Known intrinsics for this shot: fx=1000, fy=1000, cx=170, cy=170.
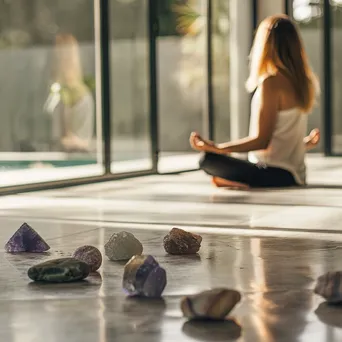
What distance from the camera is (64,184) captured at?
18.4 feet

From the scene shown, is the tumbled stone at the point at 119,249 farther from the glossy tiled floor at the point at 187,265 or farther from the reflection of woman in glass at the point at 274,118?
the reflection of woman in glass at the point at 274,118

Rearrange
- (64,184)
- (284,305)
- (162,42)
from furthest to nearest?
(162,42) < (64,184) < (284,305)

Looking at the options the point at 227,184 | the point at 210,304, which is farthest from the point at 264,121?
the point at 210,304

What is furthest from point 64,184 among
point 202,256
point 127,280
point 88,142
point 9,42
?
point 127,280

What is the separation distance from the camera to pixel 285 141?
518 centimetres

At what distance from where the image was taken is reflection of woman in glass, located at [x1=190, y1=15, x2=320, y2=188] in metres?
5.07

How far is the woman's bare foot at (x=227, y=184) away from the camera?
206 inches

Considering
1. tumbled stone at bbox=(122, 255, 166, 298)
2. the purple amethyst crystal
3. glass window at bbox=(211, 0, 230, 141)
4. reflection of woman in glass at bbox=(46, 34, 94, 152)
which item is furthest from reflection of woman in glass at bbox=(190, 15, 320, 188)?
tumbled stone at bbox=(122, 255, 166, 298)

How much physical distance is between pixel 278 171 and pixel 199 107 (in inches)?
92.0

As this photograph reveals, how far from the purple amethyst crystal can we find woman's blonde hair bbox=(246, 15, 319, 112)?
2.44 m

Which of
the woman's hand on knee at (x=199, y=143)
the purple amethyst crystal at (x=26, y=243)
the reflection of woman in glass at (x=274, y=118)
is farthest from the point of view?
the reflection of woman in glass at (x=274, y=118)

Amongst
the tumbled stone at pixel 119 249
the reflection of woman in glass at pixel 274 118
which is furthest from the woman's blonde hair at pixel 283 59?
the tumbled stone at pixel 119 249

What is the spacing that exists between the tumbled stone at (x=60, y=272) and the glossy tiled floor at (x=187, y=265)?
0.09 ft

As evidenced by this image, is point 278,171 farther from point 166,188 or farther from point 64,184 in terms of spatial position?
point 64,184
